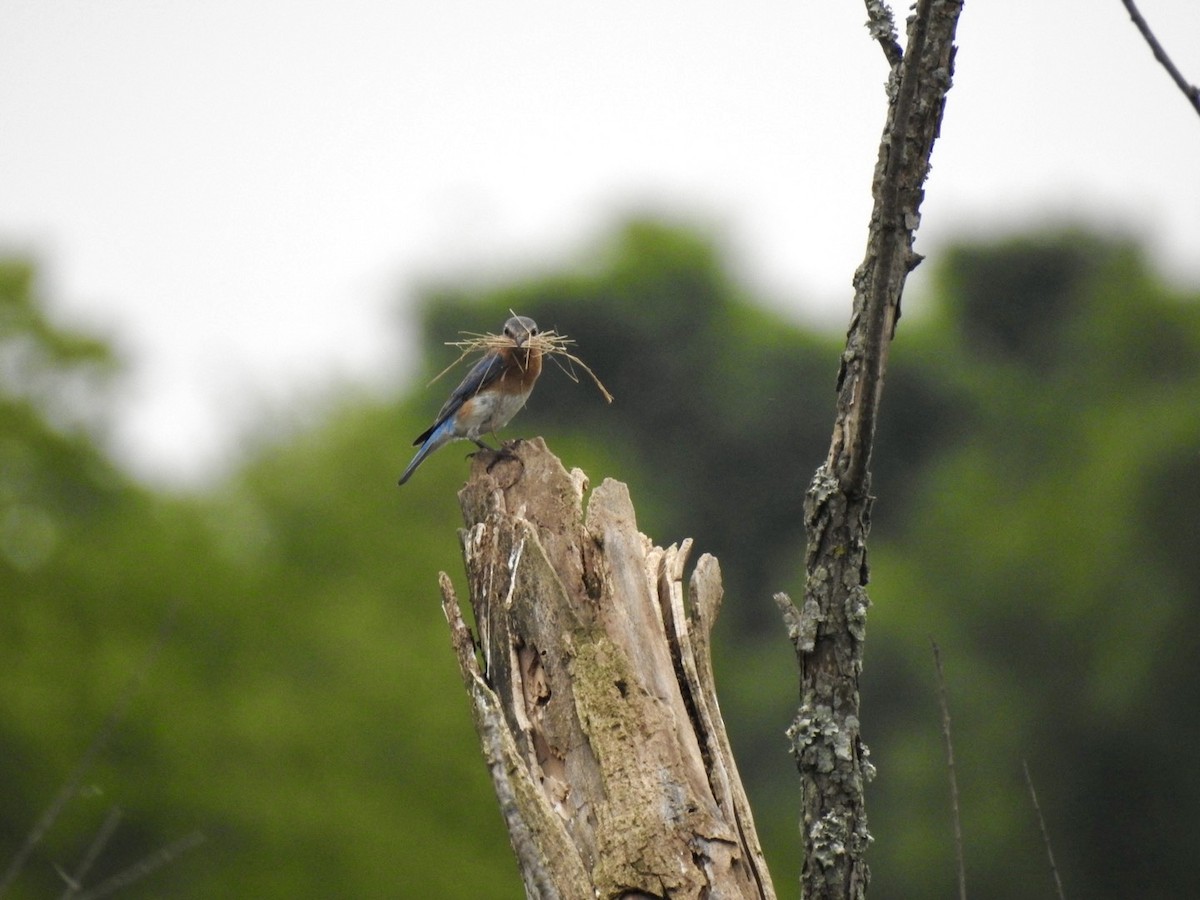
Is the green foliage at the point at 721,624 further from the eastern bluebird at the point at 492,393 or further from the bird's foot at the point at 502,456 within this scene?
the bird's foot at the point at 502,456

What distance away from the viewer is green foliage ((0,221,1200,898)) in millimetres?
23219

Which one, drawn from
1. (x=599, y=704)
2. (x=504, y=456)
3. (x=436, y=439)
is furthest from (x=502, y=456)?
(x=436, y=439)

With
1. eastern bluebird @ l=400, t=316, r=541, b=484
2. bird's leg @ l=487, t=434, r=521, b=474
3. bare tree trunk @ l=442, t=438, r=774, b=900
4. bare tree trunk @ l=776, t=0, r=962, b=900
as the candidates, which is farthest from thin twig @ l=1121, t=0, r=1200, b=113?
eastern bluebird @ l=400, t=316, r=541, b=484

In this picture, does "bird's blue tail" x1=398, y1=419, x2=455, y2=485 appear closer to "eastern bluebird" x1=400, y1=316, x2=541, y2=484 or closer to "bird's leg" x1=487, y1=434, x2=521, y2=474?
"eastern bluebird" x1=400, y1=316, x2=541, y2=484

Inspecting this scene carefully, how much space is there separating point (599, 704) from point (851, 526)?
4.20 ft

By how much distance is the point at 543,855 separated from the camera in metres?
4.90

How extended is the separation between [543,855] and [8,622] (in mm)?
20889

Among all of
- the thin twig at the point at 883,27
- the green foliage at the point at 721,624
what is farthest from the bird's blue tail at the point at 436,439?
the green foliage at the point at 721,624

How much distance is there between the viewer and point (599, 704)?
5219mm

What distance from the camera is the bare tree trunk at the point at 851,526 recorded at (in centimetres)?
430

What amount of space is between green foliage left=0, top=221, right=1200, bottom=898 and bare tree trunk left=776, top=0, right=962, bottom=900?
63.3 feet

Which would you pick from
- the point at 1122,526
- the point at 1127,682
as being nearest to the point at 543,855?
the point at 1127,682

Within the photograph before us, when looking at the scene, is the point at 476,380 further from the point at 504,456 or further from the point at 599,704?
the point at 599,704

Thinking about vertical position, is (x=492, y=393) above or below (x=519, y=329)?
above
